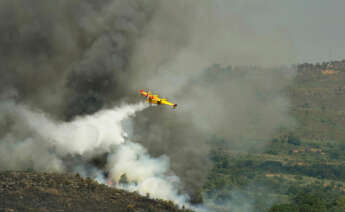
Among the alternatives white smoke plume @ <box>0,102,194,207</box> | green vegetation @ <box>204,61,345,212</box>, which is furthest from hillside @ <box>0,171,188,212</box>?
green vegetation @ <box>204,61,345,212</box>

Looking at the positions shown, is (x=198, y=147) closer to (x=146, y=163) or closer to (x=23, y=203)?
(x=146, y=163)

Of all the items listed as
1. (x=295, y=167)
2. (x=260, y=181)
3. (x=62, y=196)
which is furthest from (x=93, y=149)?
(x=295, y=167)

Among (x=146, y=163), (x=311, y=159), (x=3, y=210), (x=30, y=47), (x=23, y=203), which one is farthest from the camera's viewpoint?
(x=311, y=159)

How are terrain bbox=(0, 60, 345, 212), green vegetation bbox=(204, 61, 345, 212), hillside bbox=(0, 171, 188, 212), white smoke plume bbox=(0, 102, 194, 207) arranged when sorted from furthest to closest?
1. green vegetation bbox=(204, 61, 345, 212)
2. white smoke plume bbox=(0, 102, 194, 207)
3. terrain bbox=(0, 60, 345, 212)
4. hillside bbox=(0, 171, 188, 212)

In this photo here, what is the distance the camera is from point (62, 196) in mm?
45344

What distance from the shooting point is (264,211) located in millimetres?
73812

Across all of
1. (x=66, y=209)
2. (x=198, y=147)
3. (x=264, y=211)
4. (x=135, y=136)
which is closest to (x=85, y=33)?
(x=135, y=136)

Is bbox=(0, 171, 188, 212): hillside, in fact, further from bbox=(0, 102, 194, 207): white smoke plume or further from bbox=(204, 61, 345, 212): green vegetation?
bbox=(204, 61, 345, 212): green vegetation

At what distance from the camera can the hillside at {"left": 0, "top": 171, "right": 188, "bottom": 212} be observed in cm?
4225

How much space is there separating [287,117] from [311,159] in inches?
1101

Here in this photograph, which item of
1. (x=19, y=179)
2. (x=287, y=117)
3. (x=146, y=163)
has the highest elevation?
(x=287, y=117)

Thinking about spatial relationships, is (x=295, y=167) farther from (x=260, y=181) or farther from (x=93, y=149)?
(x=93, y=149)

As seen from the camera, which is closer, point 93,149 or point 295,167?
point 93,149

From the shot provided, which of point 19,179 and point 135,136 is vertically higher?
point 135,136
